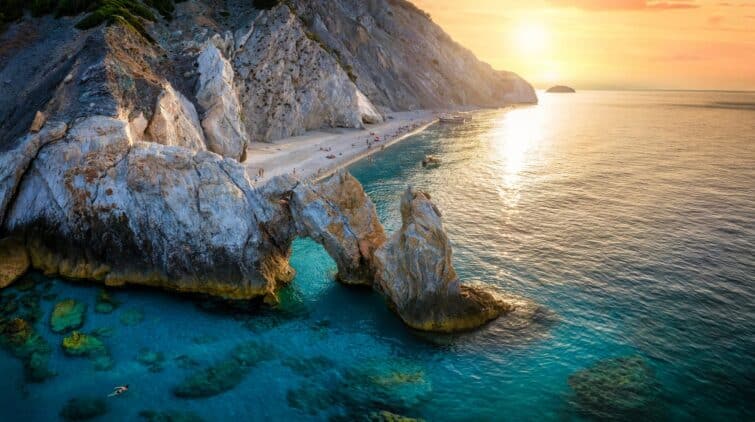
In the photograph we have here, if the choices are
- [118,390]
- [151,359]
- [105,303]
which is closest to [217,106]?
[105,303]

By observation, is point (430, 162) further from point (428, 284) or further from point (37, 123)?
point (37, 123)

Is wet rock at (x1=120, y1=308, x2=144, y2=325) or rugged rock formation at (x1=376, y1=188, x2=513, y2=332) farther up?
rugged rock formation at (x1=376, y1=188, x2=513, y2=332)

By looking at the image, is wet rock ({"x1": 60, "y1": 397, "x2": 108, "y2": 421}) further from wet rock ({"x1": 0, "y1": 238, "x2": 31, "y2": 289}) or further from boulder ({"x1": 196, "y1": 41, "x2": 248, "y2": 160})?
boulder ({"x1": 196, "y1": 41, "x2": 248, "y2": 160})

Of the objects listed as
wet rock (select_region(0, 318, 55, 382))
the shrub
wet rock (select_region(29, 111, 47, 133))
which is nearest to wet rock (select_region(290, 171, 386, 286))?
wet rock (select_region(0, 318, 55, 382))

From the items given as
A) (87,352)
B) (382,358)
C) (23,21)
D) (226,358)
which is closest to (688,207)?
(382,358)

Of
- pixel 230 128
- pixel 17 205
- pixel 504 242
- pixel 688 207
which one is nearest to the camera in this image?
pixel 17 205

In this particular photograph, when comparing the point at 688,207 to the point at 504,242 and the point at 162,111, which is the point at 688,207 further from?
the point at 162,111
